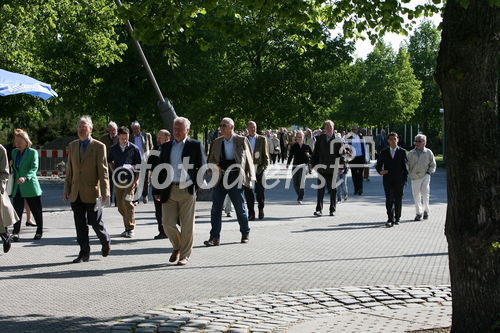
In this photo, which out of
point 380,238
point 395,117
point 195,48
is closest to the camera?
point 380,238

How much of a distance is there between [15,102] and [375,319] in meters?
25.3

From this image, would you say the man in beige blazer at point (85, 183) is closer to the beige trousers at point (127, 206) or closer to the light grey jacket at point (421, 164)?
the beige trousers at point (127, 206)

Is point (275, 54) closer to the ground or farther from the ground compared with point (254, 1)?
farther from the ground

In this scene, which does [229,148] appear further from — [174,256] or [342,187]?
[342,187]

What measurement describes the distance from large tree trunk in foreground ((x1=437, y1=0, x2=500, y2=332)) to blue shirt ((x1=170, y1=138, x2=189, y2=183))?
15.9 ft

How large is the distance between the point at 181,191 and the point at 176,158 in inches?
16.9

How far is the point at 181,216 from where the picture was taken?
10.2m

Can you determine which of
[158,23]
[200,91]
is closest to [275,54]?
[200,91]

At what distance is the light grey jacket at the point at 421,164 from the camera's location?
53.7 feet

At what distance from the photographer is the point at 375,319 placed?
260 inches

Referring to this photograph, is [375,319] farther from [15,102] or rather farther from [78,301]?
[15,102]

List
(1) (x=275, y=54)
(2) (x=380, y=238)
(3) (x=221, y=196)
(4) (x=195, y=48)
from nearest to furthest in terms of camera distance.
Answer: (3) (x=221, y=196)
(2) (x=380, y=238)
(4) (x=195, y=48)
(1) (x=275, y=54)

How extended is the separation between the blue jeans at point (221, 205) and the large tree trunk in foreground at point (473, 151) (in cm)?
Answer: 654

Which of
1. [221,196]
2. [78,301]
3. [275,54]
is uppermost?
[275,54]
